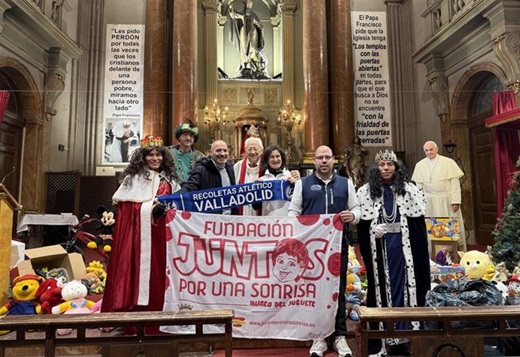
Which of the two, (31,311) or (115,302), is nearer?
(115,302)

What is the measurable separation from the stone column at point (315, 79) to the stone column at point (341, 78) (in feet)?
1.54

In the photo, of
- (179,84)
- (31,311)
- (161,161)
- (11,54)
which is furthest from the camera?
(179,84)

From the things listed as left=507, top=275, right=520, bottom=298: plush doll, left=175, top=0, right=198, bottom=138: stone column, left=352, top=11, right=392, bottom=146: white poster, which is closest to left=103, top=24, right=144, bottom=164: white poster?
left=175, top=0, right=198, bottom=138: stone column

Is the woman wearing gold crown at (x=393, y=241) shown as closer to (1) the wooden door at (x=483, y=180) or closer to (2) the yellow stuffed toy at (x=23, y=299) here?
(2) the yellow stuffed toy at (x=23, y=299)

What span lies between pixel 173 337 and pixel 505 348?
246cm

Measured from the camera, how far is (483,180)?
363 inches

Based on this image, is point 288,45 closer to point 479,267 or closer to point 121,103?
point 121,103

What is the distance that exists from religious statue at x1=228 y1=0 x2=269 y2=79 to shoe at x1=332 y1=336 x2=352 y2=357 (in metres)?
11.8

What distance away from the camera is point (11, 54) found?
7.97 m

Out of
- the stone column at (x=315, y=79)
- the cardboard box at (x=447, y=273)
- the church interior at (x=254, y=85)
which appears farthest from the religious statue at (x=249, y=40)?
the cardboard box at (x=447, y=273)

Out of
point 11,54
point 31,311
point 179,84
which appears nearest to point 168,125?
point 179,84

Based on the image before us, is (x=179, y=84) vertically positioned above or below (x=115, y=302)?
above

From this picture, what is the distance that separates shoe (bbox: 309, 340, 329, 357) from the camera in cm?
302

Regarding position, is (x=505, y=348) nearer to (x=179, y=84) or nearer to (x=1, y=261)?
(x=1, y=261)
